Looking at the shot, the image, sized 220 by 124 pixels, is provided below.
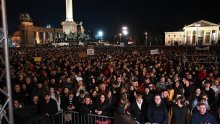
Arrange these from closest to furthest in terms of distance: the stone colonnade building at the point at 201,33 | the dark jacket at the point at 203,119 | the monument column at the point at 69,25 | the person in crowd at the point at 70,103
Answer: the dark jacket at the point at 203,119
the person in crowd at the point at 70,103
the monument column at the point at 69,25
the stone colonnade building at the point at 201,33

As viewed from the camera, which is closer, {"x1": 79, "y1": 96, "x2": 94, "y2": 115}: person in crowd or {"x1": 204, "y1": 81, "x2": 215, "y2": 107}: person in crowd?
{"x1": 79, "y1": 96, "x2": 94, "y2": 115}: person in crowd

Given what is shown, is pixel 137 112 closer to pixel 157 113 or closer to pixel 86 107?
pixel 157 113

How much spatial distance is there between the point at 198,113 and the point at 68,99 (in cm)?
474

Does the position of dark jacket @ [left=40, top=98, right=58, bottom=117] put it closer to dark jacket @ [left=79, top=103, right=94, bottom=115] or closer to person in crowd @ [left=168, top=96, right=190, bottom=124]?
dark jacket @ [left=79, top=103, right=94, bottom=115]

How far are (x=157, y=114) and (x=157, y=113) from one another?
28mm

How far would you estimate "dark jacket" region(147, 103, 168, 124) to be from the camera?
23.6 ft

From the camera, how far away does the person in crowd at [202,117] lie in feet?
21.4

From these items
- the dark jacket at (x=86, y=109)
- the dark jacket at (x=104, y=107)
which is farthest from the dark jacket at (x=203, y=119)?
the dark jacket at (x=86, y=109)

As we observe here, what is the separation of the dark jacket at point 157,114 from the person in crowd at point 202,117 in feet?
2.64

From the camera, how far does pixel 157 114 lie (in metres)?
7.27

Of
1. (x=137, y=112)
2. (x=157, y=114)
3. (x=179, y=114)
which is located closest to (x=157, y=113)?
(x=157, y=114)

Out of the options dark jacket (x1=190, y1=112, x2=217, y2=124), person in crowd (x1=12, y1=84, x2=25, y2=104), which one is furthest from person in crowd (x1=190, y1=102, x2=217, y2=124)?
person in crowd (x1=12, y1=84, x2=25, y2=104)

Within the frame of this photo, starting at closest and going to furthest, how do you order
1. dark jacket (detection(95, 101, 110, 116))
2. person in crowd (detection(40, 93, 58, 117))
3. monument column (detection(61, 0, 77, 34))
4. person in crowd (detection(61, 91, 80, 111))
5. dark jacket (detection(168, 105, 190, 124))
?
1. dark jacket (detection(168, 105, 190, 124))
2. dark jacket (detection(95, 101, 110, 116))
3. person in crowd (detection(40, 93, 58, 117))
4. person in crowd (detection(61, 91, 80, 111))
5. monument column (detection(61, 0, 77, 34))

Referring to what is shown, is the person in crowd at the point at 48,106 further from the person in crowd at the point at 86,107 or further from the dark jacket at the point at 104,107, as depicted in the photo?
the dark jacket at the point at 104,107
